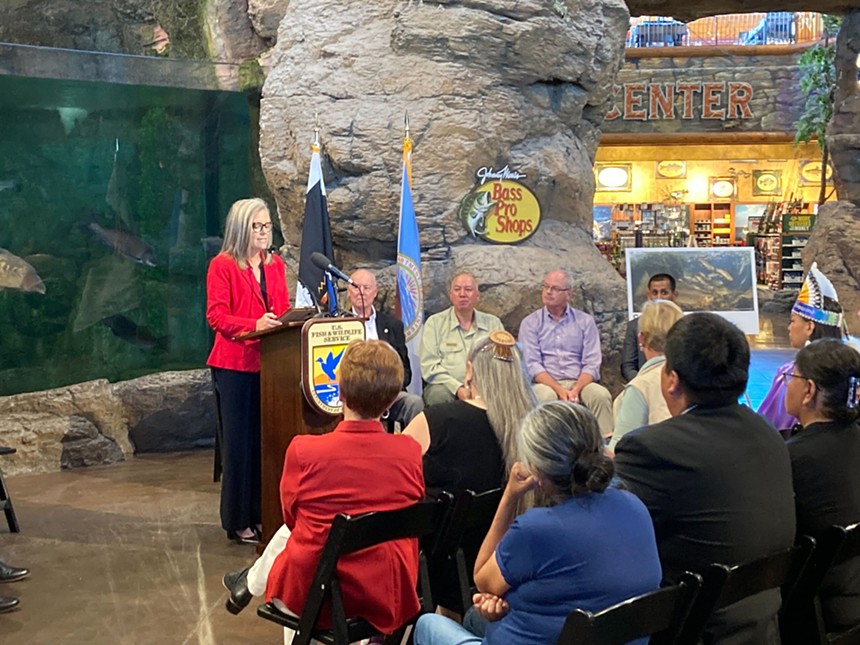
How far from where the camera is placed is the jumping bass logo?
640cm

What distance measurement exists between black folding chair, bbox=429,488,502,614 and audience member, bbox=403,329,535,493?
151mm

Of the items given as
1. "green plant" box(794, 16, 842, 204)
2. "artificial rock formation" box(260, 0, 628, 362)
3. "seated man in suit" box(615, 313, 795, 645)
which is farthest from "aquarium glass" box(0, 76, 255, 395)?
"green plant" box(794, 16, 842, 204)

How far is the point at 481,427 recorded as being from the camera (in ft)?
10.6

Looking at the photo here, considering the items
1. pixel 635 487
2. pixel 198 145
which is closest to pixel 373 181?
pixel 198 145

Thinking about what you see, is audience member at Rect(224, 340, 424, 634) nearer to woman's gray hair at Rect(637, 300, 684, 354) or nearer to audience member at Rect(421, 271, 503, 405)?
woman's gray hair at Rect(637, 300, 684, 354)

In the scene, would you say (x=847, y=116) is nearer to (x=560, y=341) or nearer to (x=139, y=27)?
(x=560, y=341)

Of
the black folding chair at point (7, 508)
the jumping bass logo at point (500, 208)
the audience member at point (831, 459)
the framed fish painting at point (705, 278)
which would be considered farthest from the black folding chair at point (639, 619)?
the jumping bass logo at point (500, 208)

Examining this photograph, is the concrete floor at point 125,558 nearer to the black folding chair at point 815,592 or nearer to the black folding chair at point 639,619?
the black folding chair at point 815,592

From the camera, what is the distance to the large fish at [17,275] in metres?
6.92

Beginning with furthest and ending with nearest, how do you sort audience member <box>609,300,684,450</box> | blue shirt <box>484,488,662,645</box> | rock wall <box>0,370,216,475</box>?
rock wall <box>0,370,216,475</box>
audience member <box>609,300,684,450</box>
blue shirt <box>484,488,662,645</box>

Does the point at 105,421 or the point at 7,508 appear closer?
the point at 7,508

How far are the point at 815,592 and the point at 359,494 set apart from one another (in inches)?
44.7

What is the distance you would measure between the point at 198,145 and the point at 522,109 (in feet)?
7.99

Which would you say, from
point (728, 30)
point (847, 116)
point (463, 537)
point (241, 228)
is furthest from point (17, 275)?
point (728, 30)
